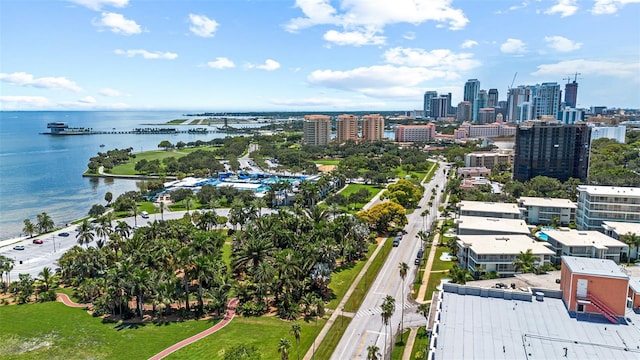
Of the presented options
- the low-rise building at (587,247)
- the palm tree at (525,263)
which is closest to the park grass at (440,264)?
the palm tree at (525,263)

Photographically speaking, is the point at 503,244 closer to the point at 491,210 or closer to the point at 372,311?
the point at 491,210

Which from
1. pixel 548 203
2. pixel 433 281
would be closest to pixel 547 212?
pixel 548 203

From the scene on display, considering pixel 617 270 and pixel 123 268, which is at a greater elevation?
pixel 617 270

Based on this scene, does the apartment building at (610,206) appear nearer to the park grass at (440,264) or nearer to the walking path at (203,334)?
the park grass at (440,264)

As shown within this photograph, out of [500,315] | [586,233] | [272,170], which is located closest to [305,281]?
[500,315]

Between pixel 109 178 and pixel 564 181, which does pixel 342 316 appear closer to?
pixel 564 181

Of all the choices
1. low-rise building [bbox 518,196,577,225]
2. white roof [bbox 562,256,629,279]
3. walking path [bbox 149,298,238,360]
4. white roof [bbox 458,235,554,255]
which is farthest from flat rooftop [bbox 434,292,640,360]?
low-rise building [bbox 518,196,577,225]

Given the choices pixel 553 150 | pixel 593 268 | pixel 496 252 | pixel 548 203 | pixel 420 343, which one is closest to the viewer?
pixel 593 268

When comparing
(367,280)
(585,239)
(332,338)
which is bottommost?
(332,338)
